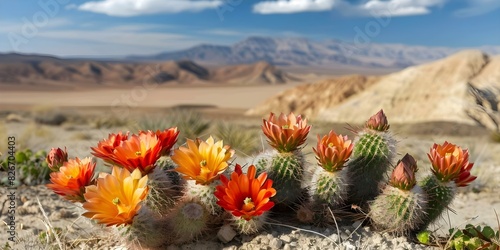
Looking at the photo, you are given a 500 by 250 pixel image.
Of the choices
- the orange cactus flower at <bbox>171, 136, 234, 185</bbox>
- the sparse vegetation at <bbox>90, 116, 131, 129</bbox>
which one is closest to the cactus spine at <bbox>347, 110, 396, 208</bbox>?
the orange cactus flower at <bbox>171, 136, 234, 185</bbox>

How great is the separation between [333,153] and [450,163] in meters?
0.79

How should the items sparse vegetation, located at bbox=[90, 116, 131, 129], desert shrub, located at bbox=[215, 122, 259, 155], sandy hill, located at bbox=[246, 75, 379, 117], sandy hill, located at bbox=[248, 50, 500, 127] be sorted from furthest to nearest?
sandy hill, located at bbox=[246, 75, 379, 117] → sparse vegetation, located at bbox=[90, 116, 131, 129] → sandy hill, located at bbox=[248, 50, 500, 127] → desert shrub, located at bbox=[215, 122, 259, 155]

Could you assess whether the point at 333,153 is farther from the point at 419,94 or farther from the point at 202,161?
the point at 419,94

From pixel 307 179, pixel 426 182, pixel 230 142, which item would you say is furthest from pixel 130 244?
pixel 230 142

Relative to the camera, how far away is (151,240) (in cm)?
298

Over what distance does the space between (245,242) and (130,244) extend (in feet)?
2.17

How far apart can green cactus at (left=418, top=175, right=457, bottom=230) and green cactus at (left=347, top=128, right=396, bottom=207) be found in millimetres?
270

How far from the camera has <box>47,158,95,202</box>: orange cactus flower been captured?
3.21m

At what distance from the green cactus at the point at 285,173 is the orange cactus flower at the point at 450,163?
2.81 ft

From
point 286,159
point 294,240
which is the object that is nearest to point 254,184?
point 286,159

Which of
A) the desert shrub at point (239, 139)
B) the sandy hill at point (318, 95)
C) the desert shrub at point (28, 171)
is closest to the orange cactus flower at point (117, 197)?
the desert shrub at point (28, 171)

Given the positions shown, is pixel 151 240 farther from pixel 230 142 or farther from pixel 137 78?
pixel 137 78

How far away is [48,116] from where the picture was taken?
1664cm

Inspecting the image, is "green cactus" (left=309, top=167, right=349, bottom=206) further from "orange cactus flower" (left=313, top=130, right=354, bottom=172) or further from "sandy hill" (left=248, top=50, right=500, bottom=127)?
"sandy hill" (left=248, top=50, right=500, bottom=127)
